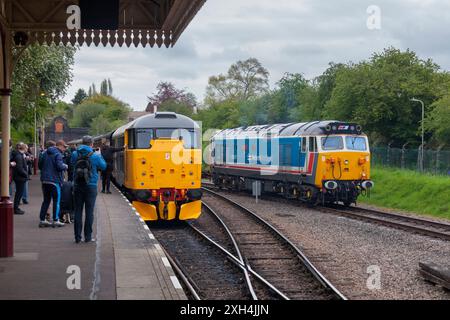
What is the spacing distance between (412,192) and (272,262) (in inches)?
644

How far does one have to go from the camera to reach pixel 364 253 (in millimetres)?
14227

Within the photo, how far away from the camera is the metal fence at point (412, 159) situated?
106 ft

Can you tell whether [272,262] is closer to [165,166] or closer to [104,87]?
[165,166]

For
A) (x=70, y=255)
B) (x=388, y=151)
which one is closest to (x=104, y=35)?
(x=70, y=255)

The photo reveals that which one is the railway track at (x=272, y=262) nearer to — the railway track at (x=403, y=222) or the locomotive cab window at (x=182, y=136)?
the locomotive cab window at (x=182, y=136)

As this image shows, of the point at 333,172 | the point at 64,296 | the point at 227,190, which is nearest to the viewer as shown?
the point at 64,296

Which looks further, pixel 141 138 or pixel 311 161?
pixel 311 161

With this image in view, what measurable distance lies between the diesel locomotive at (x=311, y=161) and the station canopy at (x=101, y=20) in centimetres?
1238

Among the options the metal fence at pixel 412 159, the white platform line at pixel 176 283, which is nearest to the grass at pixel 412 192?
the metal fence at pixel 412 159

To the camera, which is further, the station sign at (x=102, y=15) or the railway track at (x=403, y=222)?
the railway track at (x=403, y=222)

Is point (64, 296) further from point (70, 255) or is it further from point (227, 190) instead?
point (227, 190)

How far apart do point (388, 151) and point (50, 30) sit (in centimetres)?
2726

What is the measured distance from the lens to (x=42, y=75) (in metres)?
30.8


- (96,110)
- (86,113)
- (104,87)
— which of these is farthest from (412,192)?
(104,87)
